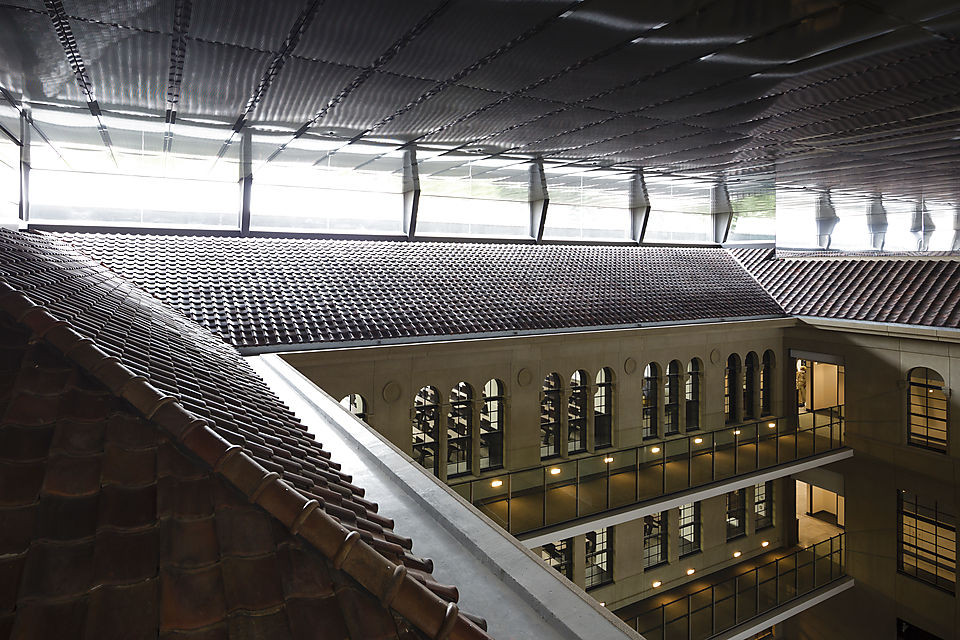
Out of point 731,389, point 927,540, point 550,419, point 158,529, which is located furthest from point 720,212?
point 158,529

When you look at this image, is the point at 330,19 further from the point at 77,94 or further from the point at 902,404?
the point at 902,404

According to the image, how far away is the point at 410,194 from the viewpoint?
16.8 meters

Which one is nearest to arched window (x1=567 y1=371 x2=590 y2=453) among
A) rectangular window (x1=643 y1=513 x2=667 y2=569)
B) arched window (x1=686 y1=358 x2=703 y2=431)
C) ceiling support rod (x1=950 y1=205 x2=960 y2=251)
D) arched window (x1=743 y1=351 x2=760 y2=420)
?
rectangular window (x1=643 y1=513 x2=667 y2=569)

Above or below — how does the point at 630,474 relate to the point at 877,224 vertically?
below

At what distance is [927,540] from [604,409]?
10.3 metres

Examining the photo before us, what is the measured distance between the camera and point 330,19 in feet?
19.4

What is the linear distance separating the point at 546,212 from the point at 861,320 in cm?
1068

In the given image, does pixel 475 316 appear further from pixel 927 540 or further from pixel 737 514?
pixel 927 540

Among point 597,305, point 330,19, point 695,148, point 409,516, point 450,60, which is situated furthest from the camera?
point 597,305

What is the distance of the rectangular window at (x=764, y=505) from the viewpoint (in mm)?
20005

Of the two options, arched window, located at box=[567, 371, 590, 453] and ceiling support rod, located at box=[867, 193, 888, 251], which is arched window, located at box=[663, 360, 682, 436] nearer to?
arched window, located at box=[567, 371, 590, 453]

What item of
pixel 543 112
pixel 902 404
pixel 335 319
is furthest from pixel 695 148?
pixel 902 404

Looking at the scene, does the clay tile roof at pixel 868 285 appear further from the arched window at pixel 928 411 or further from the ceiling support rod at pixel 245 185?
the ceiling support rod at pixel 245 185

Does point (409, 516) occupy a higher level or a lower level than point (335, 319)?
lower
